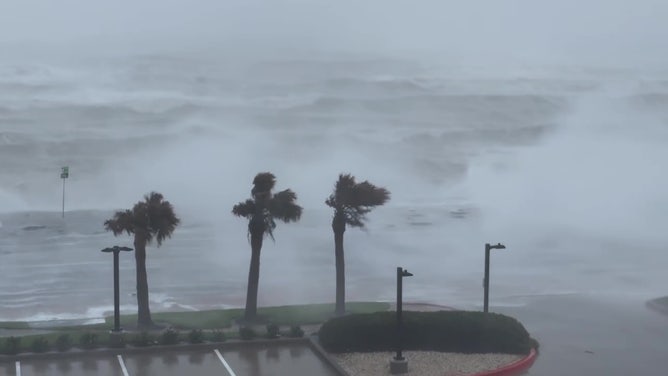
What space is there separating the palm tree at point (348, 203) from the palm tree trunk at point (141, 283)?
250 centimetres

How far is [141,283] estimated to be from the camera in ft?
47.1

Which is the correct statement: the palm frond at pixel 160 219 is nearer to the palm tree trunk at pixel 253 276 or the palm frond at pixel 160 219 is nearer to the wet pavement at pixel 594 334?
the palm tree trunk at pixel 253 276

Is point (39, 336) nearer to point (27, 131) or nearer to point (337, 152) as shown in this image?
point (337, 152)

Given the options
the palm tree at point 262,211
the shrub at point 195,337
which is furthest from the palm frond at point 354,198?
the shrub at point 195,337

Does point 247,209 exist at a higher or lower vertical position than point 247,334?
higher

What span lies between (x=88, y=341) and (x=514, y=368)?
4970 mm

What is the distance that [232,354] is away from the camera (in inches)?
524

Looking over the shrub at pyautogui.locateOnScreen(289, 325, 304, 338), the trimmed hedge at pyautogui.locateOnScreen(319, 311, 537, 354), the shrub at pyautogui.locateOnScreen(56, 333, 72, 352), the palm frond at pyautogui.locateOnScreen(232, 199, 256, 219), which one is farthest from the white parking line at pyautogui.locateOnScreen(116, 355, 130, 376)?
the palm frond at pyautogui.locateOnScreen(232, 199, 256, 219)

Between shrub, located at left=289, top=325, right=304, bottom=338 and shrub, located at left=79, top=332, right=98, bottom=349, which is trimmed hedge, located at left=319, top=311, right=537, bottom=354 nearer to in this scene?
shrub, located at left=289, top=325, right=304, bottom=338

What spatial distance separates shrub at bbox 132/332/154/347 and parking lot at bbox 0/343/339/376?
163 millimetres

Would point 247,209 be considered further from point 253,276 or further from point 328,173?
point 328,173

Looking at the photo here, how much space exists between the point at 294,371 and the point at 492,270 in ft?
26.4

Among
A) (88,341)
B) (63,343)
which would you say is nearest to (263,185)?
(88,341)

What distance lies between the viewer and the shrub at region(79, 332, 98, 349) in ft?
43.4
